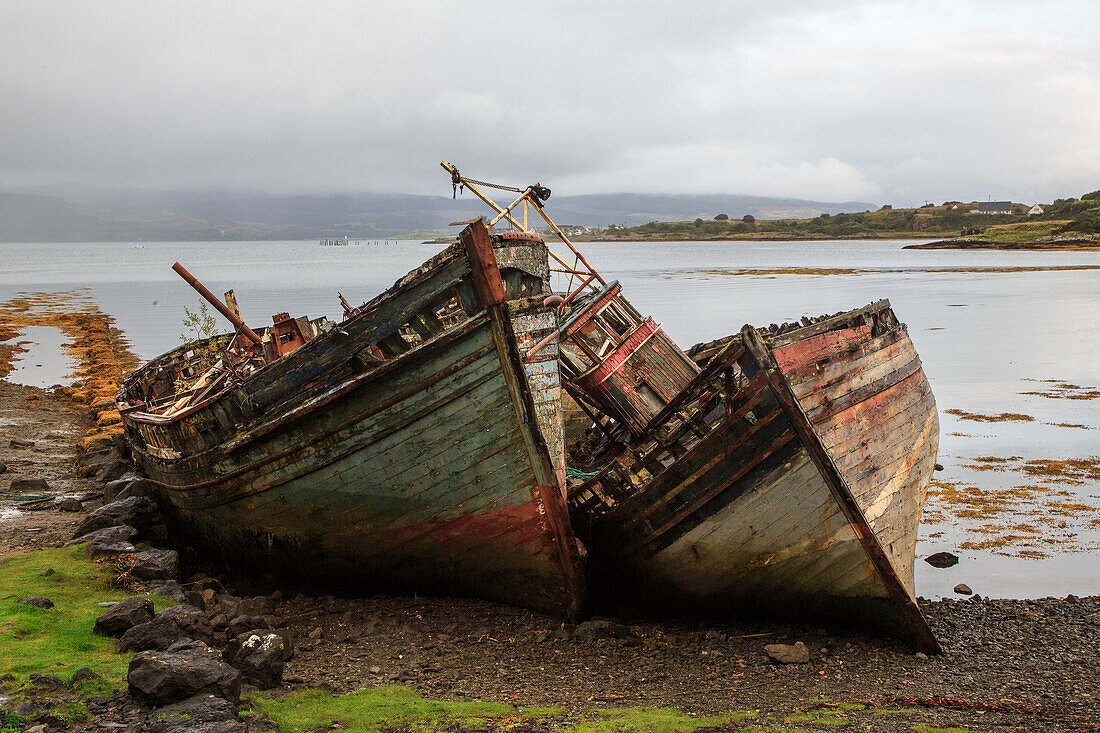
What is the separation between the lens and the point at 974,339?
3462 centimetres

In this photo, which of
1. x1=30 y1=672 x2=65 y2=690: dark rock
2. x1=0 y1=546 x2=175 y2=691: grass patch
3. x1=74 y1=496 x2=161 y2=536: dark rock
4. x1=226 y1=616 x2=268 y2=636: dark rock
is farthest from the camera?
x1=74 y1=496 x2=161 y2=536: dark rock

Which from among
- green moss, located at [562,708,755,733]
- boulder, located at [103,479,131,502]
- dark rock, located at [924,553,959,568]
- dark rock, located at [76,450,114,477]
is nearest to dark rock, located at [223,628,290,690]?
green moss, located at [562,708,755,733]

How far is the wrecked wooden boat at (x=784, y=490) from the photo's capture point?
884cm

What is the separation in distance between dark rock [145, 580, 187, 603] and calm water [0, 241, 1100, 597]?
914 centimetres

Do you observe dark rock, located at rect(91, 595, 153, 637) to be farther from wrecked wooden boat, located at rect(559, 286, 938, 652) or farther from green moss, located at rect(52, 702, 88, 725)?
wrecked wooden boat, located at rect(559, 286, 938, 652)

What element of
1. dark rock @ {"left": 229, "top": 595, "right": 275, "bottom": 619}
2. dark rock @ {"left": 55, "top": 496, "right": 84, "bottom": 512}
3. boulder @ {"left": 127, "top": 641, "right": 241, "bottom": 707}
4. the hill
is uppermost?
the hill

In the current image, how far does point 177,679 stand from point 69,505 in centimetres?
823

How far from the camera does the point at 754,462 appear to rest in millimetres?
8969

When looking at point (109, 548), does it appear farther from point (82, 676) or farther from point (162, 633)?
point (82, 676)

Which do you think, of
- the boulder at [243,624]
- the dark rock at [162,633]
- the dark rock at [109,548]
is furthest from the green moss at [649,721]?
the dark rock at [109,548]

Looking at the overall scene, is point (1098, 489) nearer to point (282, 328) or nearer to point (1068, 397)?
point (1068, 397)

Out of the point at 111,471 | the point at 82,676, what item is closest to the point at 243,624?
the point at 82,676

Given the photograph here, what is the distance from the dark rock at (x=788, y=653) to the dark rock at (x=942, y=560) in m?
4.30

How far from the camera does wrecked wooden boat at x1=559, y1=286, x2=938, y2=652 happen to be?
8836mm
